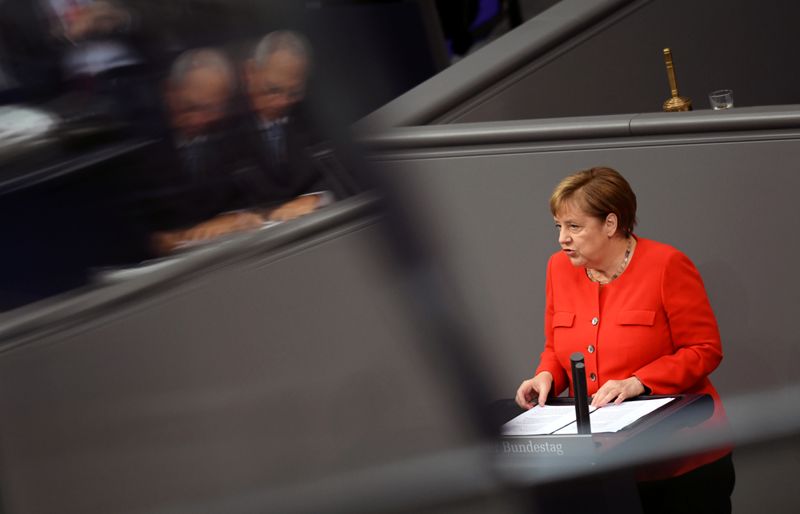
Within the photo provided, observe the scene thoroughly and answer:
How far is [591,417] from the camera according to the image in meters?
1.31

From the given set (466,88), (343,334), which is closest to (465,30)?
(466,88)

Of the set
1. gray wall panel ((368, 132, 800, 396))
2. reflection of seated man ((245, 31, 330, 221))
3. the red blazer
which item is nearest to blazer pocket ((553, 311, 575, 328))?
the red blazer

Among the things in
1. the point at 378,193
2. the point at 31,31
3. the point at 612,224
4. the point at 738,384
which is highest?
the point at 31,31

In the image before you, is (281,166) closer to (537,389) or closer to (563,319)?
(537,389)

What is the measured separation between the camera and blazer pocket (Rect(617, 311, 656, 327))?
160cm

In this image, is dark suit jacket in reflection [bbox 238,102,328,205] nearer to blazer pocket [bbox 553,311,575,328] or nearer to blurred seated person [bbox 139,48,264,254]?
blurred seated person [bbox 139,48,264,254]

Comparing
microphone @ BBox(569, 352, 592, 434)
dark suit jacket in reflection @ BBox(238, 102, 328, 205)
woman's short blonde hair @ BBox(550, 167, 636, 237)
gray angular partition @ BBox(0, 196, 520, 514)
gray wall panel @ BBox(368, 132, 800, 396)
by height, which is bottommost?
gray wall panel @ BBox(368, 132, 800, 396)

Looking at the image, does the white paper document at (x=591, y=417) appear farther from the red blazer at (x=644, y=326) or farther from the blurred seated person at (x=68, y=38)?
the blurred seated person at (x=68, y=38)

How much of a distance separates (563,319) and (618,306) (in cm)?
9

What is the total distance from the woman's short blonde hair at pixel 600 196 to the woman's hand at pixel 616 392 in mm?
263

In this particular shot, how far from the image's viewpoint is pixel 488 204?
2.43 m

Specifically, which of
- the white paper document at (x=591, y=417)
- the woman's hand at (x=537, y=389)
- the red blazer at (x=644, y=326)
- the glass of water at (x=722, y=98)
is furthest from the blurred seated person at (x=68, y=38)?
the glass of water at (x=722, y=98)

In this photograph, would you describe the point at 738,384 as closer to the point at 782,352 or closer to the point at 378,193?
the point at 782,352

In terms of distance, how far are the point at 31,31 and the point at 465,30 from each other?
16.7ft
